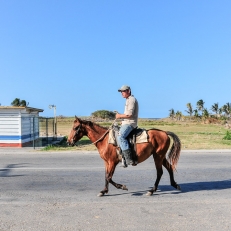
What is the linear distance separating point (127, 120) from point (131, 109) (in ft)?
1.00

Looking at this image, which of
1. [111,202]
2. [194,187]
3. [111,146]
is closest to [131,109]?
[111,146]

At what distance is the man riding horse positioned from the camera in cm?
739

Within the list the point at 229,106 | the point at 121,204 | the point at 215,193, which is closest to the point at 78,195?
the point at 121,204

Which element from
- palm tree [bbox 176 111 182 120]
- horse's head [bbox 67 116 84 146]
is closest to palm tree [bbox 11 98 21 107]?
horse's head [bbox 67 116 84 146]

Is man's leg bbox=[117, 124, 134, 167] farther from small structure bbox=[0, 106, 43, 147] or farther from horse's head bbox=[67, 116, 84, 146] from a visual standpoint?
small structure bbox=[0, 106, 43, 147]

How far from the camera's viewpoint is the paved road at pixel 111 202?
5.58 meters

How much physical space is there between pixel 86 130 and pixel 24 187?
2.32 m

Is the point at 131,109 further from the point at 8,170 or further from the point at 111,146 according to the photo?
the point at 8,170

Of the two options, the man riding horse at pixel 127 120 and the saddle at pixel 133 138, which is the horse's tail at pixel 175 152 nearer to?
the saddle at pixel 133 138

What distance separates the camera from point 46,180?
31.4 feet

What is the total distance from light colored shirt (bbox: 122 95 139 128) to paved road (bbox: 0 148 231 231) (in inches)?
66.1

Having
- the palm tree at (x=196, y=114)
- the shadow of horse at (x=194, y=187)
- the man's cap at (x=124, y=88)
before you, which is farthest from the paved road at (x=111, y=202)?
the palm tree at (x=196, y=114)

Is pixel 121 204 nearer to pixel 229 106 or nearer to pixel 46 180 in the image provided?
pixel 46 180

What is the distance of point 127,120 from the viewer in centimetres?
754
